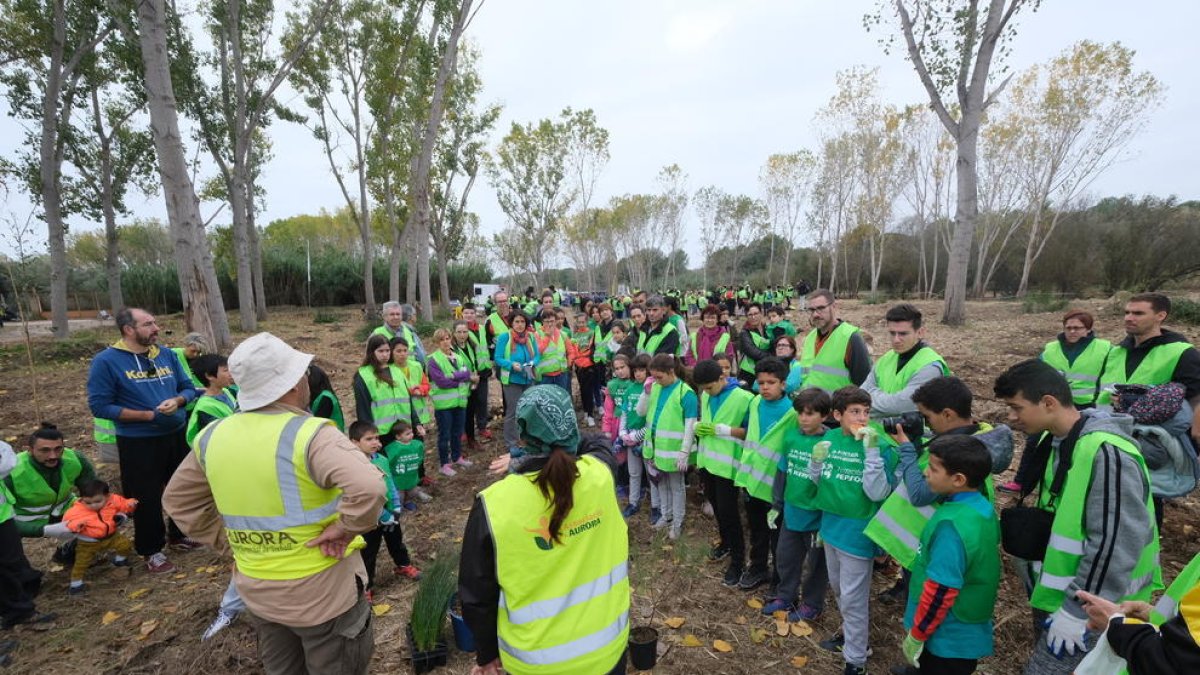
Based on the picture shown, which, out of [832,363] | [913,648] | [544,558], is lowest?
[913,648]

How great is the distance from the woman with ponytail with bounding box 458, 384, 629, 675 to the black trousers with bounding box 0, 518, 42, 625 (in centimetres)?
423

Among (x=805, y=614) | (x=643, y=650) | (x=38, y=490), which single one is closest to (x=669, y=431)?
(x=805, y=614)

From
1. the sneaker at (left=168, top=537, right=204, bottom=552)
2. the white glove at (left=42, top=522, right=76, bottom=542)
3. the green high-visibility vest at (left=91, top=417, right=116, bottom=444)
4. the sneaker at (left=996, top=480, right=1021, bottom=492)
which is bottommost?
the sneaker at (left=168, top=537, right=204, bottom=552)

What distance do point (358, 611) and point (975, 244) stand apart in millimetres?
40358

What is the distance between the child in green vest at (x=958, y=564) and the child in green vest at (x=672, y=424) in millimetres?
2086

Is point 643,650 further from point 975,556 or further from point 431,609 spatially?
point 975,556

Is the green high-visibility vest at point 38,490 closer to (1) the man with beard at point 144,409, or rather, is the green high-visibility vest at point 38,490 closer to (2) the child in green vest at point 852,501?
(1) the man with beard at point 144,409

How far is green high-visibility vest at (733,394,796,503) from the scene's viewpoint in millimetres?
3535

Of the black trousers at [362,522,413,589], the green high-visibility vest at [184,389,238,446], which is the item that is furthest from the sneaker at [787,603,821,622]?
the green high-visibility vest at [184,389,238,446]

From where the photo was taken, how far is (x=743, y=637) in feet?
10.7

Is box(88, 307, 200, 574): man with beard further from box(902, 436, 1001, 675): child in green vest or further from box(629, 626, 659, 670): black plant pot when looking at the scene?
box(902, 436, 1001, 675): child in green vest

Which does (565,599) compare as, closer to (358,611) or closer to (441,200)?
(358,611)

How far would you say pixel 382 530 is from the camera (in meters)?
3.78

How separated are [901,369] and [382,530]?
411 cm
